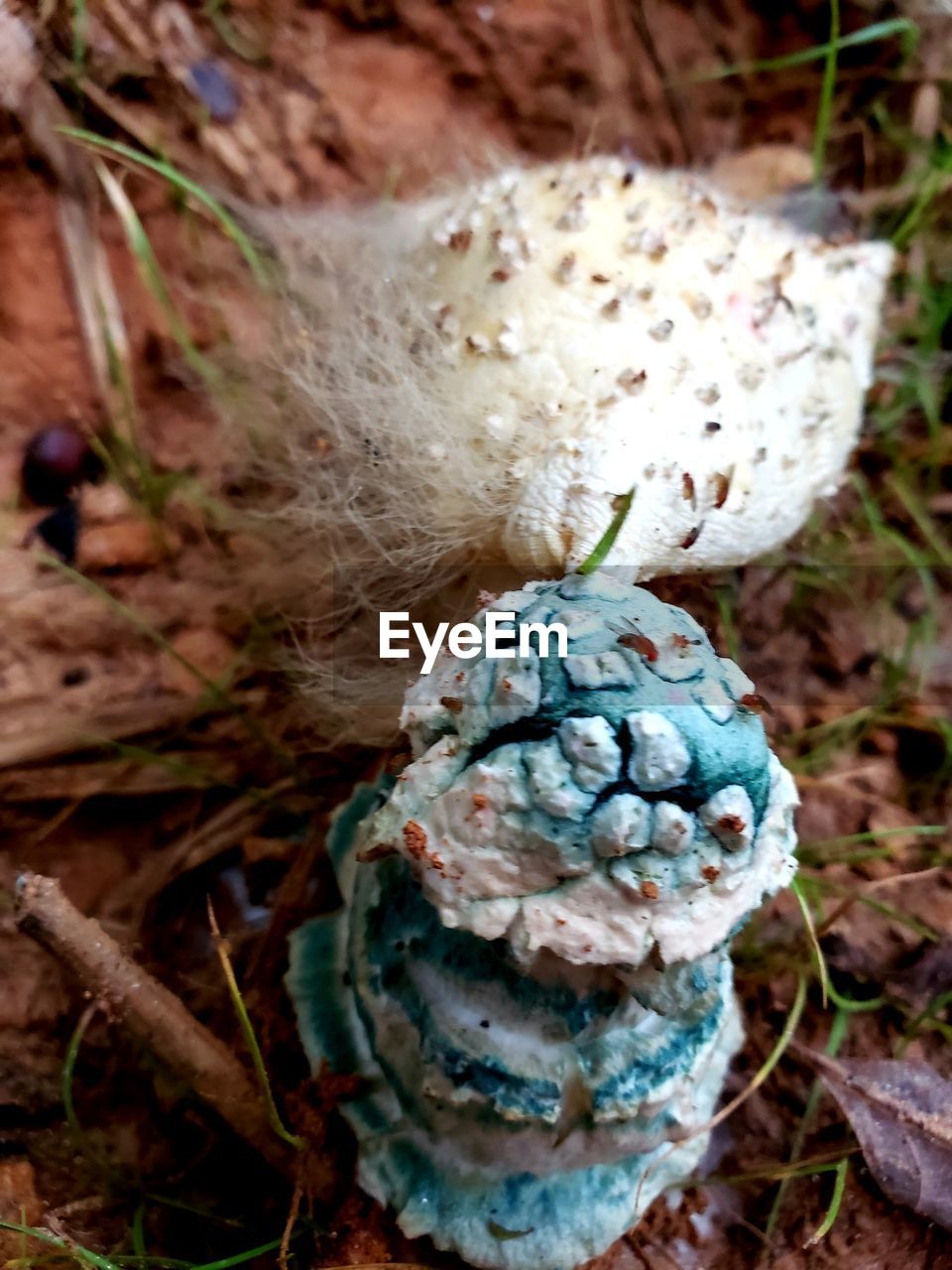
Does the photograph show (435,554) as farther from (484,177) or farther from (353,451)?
(484,177)

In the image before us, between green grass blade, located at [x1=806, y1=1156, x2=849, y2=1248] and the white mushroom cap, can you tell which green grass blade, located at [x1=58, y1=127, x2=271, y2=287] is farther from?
green grass blade, located at [x1=806, y1=1156, x2=849, y2=1248]

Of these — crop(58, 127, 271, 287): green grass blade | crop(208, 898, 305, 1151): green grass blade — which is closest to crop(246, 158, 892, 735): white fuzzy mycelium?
crop(58, 127, 271, 287): green grass blade

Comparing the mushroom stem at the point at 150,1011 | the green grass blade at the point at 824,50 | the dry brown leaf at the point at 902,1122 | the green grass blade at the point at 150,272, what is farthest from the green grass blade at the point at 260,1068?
the green grass blade at the point at 824,50

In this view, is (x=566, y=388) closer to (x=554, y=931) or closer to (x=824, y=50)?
(x=554, y=931)

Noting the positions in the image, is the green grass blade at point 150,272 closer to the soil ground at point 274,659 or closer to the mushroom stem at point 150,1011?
the soil ground at point 274,659

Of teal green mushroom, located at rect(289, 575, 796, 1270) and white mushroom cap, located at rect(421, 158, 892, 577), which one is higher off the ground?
white mushroom cap, located at rect(421, 158, 892, 577)

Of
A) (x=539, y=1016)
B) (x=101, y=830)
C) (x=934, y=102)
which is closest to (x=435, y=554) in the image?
(x=539, y=1016)
